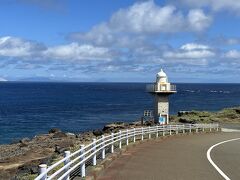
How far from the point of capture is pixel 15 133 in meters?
61.3

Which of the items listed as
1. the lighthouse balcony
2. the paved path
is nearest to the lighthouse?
the lighthouse balcony

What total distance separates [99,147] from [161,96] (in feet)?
95.5

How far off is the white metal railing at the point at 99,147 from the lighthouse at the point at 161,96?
15.1 ft

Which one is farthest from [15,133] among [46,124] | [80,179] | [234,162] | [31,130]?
[80,179]

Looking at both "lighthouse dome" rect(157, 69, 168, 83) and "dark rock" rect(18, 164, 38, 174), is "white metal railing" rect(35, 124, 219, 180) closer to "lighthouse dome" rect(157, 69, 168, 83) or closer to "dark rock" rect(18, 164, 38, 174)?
"dark rock" rect(18, 164, 38, 174)

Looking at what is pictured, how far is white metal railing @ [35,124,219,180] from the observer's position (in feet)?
34.5

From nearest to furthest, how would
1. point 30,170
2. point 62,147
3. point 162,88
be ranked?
point 30,170 < point 62,147 < point 162,88

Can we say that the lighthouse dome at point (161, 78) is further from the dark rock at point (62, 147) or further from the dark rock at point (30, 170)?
the dark rock at point (30, 170)

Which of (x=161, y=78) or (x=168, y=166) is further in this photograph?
(x=161, y=78)

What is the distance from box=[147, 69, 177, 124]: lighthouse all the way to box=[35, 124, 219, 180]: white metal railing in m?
4.60

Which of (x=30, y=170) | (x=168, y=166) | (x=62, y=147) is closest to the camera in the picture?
(x=168, y=166)

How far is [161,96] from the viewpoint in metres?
46.5

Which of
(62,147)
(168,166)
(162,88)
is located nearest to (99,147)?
(168,166)

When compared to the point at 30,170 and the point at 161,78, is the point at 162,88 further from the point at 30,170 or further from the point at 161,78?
the point at 30,170
